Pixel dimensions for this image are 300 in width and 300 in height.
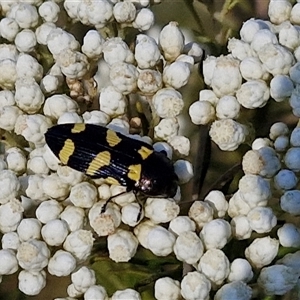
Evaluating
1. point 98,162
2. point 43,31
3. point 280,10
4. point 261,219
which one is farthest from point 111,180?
point 280,10

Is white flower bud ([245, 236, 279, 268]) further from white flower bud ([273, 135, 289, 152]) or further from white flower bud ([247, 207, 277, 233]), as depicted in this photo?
white flower bud ([273, 135, 289, 152])

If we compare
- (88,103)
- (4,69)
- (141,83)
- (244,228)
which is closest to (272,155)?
(244,228)

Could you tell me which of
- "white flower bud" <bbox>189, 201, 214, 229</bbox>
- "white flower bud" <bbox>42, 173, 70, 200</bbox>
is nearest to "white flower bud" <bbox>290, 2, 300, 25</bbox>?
"white flower bud" <bbox>189, 201, 214, 229</bbox>

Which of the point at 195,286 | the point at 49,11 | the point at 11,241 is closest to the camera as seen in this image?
the point at 195,286

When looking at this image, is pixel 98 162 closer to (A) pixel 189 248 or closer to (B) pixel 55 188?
(B) pixel 55 188

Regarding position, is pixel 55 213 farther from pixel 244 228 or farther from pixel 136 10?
pixel 136 10

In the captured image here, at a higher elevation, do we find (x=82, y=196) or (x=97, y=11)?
(x=97, y=11)
